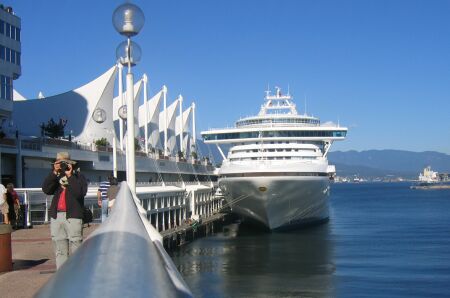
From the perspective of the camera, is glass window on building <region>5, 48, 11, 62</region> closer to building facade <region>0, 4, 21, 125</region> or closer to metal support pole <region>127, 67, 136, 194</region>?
building facade <region>0, 4, 21, 125</region>

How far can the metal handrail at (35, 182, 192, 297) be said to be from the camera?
106 inches

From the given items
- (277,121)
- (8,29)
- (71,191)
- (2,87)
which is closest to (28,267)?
(71,191)

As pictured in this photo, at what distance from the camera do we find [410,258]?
98.9 feet

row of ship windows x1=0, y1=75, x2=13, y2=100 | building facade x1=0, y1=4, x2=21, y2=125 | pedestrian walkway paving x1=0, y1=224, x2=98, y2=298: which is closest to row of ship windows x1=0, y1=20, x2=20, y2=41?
building facade x1=0, y1=4, x2=21, y2=125

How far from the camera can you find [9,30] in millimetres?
37406

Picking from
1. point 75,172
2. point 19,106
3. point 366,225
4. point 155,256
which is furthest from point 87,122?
point 155,256

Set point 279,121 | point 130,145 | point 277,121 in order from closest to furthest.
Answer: point 130,145, point 277,121, point 279,121

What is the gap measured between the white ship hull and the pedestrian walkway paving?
74.9ft

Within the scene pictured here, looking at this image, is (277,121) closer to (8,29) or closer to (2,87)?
(2,87)

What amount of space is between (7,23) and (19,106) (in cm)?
1911

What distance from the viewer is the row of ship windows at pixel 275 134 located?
4978 cm

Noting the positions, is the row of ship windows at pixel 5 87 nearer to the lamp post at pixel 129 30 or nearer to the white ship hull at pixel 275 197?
the white ship hull at pixel 275 197

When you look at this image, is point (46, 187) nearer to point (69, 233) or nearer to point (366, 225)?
point (69, 233)

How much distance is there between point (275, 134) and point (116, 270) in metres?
47.2
